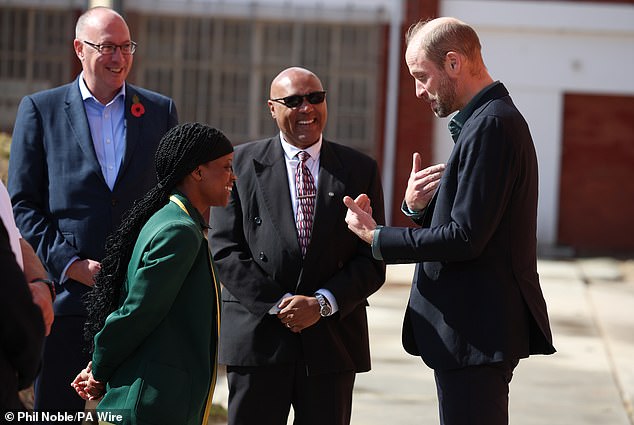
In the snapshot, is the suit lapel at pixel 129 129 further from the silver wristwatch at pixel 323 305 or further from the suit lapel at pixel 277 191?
the silver wristwatch at pixel 323 305

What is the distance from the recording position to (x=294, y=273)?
4430mm

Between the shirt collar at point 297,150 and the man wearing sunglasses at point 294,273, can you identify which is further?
the shirt collar at point 297,150

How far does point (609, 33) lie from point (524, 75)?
1565mm

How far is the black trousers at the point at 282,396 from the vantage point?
14.4ft

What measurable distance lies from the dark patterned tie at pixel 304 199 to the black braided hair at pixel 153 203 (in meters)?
0.89

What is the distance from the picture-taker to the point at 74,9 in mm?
16984

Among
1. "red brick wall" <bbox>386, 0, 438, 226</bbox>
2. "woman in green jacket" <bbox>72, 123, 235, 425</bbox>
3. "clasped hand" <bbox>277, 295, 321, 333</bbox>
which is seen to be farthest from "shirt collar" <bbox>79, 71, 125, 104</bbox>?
"red brick wall" <bbox>386, 0, 438, 226</bbox>

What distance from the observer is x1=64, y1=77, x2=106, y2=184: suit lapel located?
179 inches

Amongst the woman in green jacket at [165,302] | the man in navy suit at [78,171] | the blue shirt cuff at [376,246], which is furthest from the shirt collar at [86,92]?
the blue shirt cuff at [376,246]

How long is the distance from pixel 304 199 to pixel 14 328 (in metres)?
1.97

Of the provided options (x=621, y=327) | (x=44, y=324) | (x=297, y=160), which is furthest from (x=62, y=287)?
(x=621, y=327)

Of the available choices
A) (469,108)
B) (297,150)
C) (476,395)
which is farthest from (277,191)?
(476,395)

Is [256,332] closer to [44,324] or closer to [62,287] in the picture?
[62,287]

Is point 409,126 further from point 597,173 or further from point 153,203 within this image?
point 153,203
